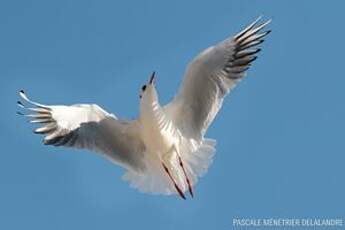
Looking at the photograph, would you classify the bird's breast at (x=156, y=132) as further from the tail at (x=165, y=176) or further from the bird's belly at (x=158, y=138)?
the tail at (x=165, y=176)

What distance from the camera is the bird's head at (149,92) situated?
11.3 meters

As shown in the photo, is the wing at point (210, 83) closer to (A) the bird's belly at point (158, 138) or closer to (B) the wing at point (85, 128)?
(A) the bird's belly at point (158, 138)

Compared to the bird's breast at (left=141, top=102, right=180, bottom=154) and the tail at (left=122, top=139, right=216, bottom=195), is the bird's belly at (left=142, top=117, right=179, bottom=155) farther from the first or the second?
the tail at (left=122, top=139, right=216, bottom=195)

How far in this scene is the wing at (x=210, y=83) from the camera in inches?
444

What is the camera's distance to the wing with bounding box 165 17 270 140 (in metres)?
11.3

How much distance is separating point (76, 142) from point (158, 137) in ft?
2.78

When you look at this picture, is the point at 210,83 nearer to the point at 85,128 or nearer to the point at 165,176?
the point at 165,176

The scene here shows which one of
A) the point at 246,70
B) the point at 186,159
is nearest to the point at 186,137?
the point at 186,159

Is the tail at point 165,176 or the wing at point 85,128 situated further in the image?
the tail at point 165,176

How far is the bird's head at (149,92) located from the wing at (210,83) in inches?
8.6

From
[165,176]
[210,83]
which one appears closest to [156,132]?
[165,176]

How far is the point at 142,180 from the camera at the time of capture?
11.3m

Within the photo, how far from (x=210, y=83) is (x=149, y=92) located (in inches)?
25.7

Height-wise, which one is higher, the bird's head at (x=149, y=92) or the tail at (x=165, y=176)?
the bird's head at (x=149, y=92)
